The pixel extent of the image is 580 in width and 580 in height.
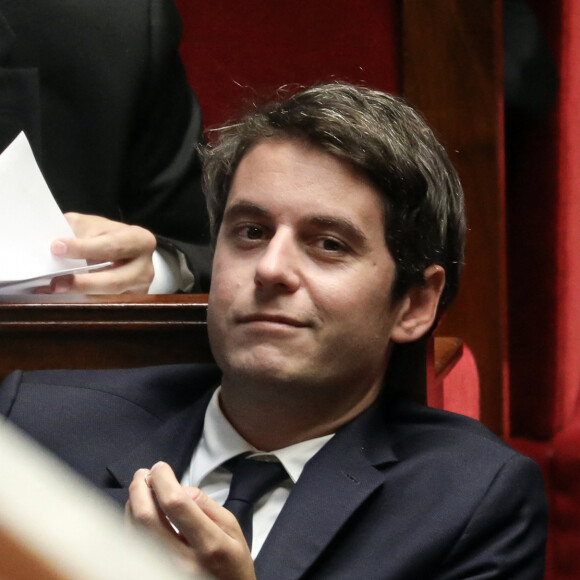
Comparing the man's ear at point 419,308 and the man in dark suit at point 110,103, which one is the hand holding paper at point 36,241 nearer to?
the man's ear at point 419,308

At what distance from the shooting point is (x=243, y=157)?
85cm

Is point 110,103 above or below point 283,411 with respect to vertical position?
above

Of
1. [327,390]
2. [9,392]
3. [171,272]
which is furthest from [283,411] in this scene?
[171,272]

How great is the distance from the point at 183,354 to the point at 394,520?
28 cm

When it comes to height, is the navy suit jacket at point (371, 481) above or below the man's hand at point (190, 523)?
below

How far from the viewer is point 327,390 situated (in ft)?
2.46

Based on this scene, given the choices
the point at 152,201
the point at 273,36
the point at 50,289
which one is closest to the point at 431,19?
the point at 273,36

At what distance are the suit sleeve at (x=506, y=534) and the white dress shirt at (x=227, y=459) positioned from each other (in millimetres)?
142

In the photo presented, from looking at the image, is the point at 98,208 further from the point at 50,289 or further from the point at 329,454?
the point at 329,454

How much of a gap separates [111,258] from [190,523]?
0.46m

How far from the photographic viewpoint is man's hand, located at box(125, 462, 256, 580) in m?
0.54

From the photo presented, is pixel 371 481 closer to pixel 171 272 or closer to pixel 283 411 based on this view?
pixel 283 411

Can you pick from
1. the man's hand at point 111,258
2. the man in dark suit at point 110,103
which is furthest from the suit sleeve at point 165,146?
the man's hand at point 111,258

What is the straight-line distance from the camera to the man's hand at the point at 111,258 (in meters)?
0.93
